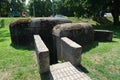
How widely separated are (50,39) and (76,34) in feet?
6.11

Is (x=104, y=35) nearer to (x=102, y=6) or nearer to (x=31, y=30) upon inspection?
(x=31, y=30)

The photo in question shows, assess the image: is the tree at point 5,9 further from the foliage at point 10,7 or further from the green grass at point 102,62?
the green grass at point 102,62

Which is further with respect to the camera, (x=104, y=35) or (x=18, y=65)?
(x=104, y=35)

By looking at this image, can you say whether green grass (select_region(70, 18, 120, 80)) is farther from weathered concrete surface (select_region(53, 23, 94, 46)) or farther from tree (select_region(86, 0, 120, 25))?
tree (select_region(86, 0, 120, 25))

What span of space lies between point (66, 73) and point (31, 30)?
Answer: 5.01m

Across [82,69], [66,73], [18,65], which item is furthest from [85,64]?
[18,65]

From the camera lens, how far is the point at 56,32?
27.7 feet

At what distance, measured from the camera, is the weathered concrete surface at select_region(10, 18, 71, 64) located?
934 cm

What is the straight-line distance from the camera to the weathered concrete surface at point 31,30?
934 centimetres

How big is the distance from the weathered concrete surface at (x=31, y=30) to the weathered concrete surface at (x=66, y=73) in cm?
389

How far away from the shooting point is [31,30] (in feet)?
30.8

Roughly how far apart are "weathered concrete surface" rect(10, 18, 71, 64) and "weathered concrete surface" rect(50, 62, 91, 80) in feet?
12.8

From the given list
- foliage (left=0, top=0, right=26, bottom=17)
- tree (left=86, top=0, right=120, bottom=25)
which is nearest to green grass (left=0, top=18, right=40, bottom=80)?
tree (left=86, top=0, right=120, bottom=25)

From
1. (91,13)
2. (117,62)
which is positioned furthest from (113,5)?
(117,62)
